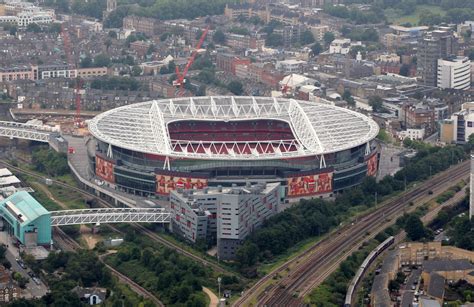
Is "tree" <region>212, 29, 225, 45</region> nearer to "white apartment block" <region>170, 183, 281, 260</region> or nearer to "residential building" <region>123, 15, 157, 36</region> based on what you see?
"residential building" <region>123, 15, 157, 36</region>

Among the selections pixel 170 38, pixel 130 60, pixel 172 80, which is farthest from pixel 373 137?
pixel 170 38

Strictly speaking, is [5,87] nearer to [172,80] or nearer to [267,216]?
[172,80]

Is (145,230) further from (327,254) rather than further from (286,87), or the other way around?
(286,87)

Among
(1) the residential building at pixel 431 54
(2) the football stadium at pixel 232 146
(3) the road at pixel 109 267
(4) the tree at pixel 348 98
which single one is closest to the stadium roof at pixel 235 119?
(2) the football stadium at pixel 232 146

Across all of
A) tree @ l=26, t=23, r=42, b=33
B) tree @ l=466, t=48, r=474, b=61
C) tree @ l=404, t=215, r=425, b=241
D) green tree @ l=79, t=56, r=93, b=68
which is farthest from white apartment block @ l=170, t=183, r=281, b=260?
tree @ l=26, t=23, r=42, b=33

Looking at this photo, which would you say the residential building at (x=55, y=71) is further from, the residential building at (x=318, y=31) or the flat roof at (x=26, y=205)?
the flat roof at (x=26, y=205)
